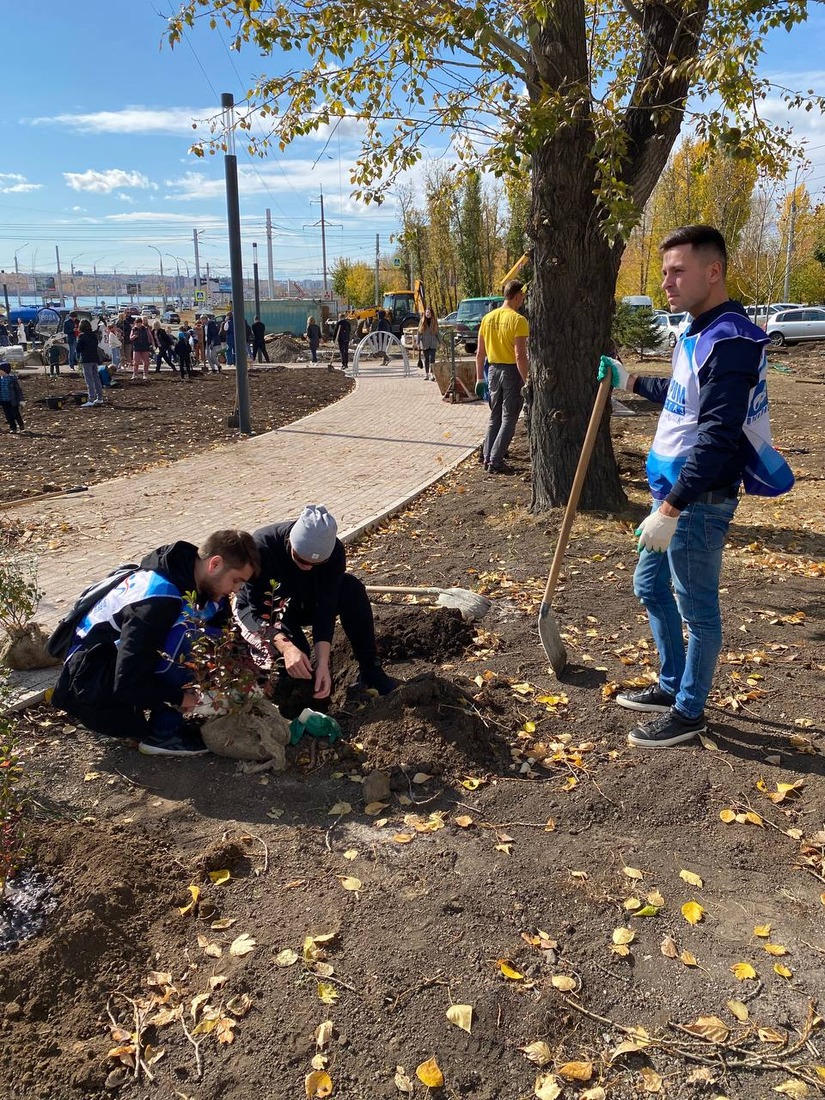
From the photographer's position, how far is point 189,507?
323 inches

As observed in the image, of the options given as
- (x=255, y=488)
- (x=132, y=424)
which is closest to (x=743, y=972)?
(x=255, y=488)

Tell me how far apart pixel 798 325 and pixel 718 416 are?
3298 centimetres

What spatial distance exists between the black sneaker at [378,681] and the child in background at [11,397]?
12.1m

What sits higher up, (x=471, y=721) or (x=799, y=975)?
(x=471, y=721)

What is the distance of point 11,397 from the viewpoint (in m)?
13.9

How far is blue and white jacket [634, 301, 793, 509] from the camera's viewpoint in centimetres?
286

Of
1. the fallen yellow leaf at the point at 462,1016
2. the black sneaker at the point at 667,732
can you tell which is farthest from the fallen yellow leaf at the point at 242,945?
the black sneaker at the point at 667,732

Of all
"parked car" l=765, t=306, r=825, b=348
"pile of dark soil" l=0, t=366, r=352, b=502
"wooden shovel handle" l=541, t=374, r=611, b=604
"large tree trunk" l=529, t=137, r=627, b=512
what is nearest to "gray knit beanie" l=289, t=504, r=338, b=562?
"wooden shovel handle" l=541, t=374, r=611, b=604

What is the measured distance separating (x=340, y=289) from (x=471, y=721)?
256 ft

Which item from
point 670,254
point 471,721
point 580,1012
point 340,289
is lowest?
point 580,1012

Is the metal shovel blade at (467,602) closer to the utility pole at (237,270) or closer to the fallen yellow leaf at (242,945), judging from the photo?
the fallen yellow leaf at (242,945)

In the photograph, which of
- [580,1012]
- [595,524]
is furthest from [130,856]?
[595,524]

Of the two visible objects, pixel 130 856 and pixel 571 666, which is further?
pixel 571 666

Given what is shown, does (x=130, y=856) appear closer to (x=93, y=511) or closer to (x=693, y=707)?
(x=693, y=707)
